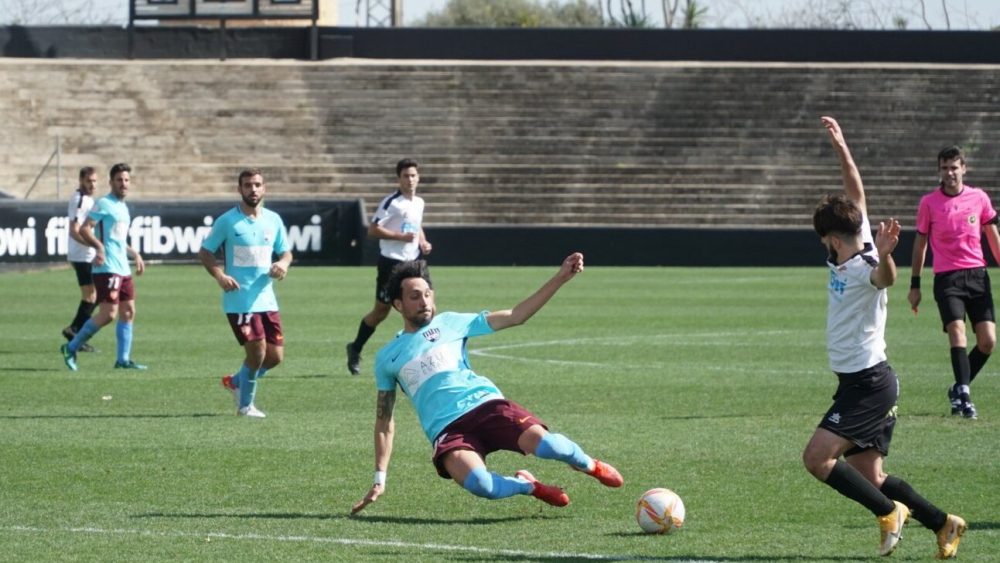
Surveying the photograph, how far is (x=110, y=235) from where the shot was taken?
53.0ft

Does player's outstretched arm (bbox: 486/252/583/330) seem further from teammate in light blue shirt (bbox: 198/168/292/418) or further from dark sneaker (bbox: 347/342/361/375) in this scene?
dark sneaker (bbox: 347/342/361/375)

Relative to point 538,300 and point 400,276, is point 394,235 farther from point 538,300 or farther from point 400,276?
point 538,300

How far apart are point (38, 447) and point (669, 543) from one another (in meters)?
5.05

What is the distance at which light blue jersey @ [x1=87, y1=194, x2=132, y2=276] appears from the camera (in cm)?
1609

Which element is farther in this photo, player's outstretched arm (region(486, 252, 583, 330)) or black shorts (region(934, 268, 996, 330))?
black shorts (region(934, 268, 996, 330))

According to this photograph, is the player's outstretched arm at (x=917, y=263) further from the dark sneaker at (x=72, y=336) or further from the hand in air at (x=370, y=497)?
the dark sneaker at (x=72, y=336)

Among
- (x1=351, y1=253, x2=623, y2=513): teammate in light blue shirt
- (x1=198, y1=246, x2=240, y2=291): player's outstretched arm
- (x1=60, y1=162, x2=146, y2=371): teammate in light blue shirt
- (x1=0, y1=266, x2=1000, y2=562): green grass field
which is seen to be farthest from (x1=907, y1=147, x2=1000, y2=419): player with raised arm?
(x1=60, y1=162, x2=146, y2=371): teammate in light blue shirt

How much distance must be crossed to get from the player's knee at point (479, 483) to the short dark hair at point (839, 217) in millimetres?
2128

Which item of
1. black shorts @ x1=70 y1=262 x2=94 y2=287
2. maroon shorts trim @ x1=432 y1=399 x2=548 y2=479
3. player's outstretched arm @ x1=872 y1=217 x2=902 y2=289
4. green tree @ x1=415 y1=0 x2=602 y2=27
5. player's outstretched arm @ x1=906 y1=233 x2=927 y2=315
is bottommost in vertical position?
black shorts @ x1=70 y1=262 x2=94 y2=287

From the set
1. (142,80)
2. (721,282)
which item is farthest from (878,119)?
(142,80)

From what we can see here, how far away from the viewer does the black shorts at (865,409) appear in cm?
733

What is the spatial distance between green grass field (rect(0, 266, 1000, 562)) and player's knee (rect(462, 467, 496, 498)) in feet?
0.63

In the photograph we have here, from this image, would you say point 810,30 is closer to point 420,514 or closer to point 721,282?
point 721,282

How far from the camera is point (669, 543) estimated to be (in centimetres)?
751
